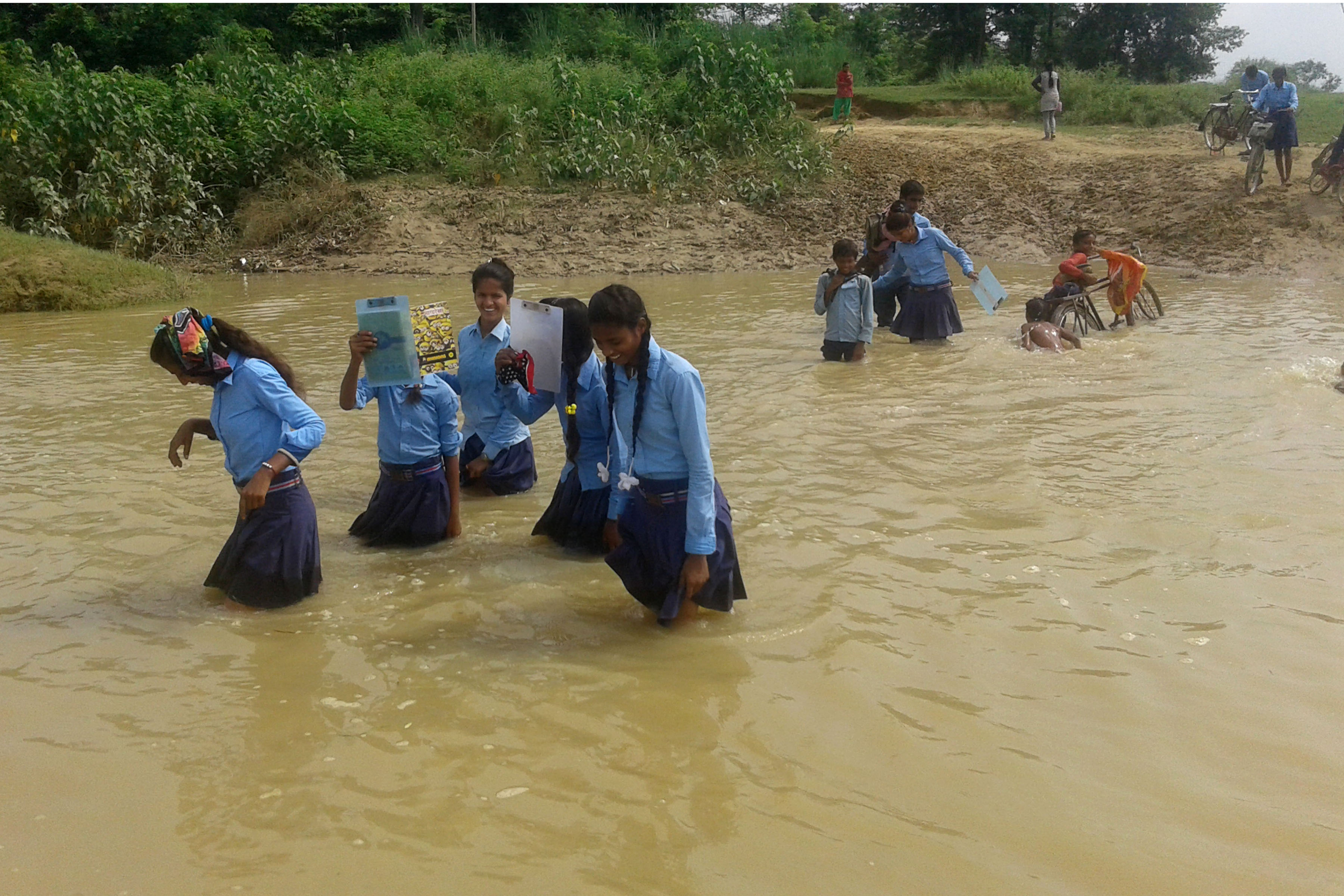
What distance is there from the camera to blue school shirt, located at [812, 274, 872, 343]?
9.23m

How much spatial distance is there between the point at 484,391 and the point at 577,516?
909mm

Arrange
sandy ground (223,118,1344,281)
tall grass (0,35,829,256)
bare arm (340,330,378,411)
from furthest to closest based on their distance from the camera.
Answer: tall grass (0,35,829,256) → sandy ground (223,118,1344,281) → bare arm (340,330,378,411)

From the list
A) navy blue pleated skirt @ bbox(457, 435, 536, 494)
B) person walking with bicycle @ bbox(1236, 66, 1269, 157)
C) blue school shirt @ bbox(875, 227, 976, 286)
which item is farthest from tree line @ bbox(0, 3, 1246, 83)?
navy blue pleated skirt @ bbox(457, 435, 536, 494)

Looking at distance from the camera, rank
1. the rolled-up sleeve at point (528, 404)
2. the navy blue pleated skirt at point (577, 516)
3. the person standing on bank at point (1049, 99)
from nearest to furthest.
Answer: the rolled-up sleeve at point (528, 404)
the navy blue pleated skirt at point (577, 516)
the person standing on bank at point (1049, 99)

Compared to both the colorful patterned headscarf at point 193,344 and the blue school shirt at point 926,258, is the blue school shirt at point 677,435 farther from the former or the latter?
the blue school shirt at point 926,258

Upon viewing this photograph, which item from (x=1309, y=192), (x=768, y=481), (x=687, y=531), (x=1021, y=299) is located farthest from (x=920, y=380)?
(x=1309, y=192)

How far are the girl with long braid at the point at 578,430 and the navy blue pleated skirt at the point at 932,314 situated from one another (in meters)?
5.52

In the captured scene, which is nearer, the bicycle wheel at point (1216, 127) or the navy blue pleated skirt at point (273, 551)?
the navy blue pleated skirt at point (273, 551)

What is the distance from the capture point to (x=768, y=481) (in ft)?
21.1

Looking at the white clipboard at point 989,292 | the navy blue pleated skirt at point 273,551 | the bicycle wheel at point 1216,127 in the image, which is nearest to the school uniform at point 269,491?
the navy blue pleated skirt at point 273,551

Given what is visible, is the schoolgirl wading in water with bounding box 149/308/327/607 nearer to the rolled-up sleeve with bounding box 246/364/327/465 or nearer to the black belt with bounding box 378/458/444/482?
the rolled-up sleeve with bounding box 246/364/327/465

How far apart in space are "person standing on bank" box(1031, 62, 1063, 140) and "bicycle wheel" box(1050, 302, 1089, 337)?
1050cm

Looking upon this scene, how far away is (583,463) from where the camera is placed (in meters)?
5.14

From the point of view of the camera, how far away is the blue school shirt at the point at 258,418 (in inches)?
169
